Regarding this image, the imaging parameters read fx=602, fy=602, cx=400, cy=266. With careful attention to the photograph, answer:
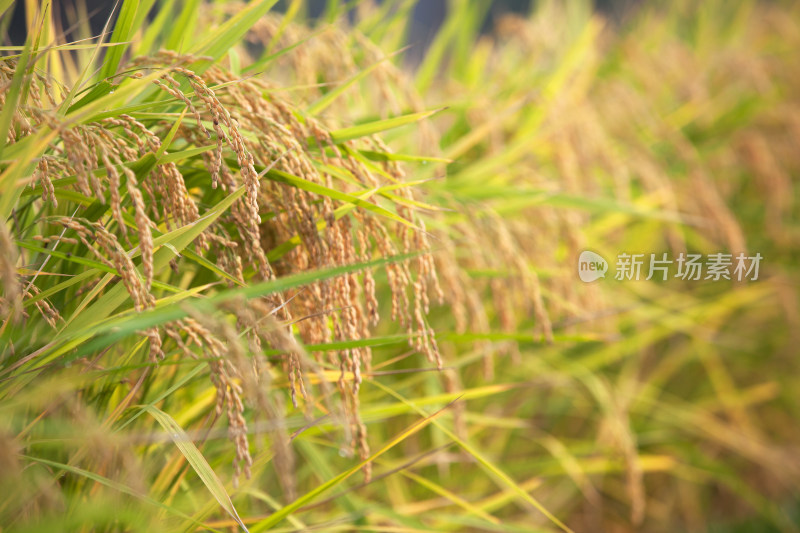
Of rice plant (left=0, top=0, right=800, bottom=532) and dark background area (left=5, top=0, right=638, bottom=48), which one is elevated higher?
dark background area (left=5, top=0, right=638, bottom=48)

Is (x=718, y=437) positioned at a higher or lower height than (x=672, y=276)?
lower

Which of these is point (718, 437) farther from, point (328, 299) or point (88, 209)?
point (88, 209)

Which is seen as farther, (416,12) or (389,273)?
(416,12)

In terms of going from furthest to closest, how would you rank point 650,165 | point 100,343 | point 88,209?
1. point 650,165
2. point 88,209
3. point 100,343

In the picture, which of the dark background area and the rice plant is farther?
the dark background area

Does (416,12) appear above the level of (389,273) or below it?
above

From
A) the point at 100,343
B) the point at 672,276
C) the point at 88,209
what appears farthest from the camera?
the point at 672,276

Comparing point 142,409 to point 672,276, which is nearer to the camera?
point 142,409

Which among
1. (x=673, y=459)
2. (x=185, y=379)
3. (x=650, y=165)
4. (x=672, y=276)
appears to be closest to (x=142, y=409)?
(x=185, y=379)

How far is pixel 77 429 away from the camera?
62cm

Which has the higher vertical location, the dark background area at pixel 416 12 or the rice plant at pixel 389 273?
the dark background area at pixel 416 12

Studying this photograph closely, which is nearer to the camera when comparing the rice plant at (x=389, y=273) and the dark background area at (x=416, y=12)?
the rice plant at (x=389, y=273)

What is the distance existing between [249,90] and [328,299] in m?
0.29

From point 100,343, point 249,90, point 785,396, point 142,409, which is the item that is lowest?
point 785,396
